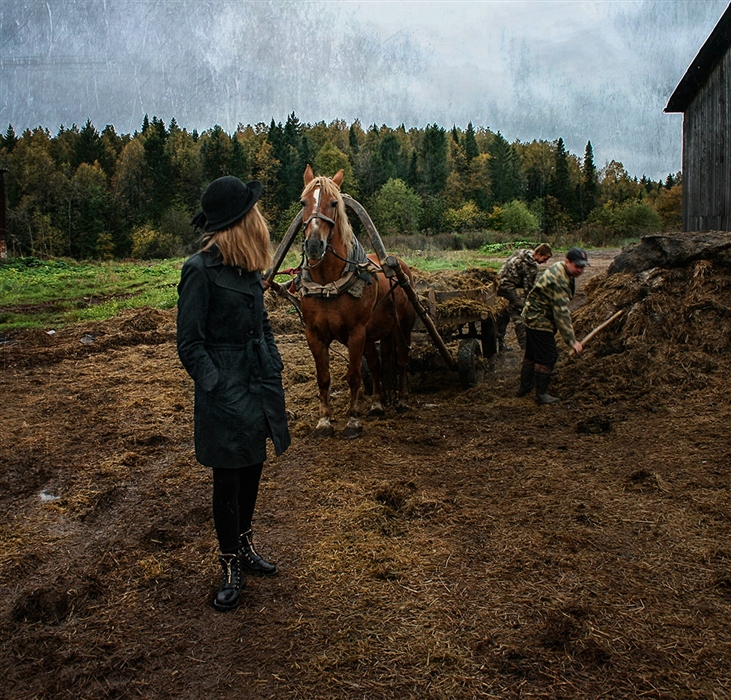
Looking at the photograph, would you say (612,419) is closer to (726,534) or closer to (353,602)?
(726,534)

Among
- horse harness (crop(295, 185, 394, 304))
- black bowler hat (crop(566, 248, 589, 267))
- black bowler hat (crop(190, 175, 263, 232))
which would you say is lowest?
horse harness (crop(295, 185, 394, 304))

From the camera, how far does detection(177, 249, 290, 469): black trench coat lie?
3062mm

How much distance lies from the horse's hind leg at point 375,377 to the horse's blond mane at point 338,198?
1.37 m

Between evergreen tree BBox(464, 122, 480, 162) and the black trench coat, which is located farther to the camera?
evergreen tree BBox(464, 122, 480, 162)

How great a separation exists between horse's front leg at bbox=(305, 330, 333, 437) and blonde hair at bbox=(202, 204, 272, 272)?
2727mm

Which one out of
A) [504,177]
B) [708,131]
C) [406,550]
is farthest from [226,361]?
[504,177]

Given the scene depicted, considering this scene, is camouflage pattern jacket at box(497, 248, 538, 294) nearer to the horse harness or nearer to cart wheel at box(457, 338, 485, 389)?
cart wheel at box(457, 338, 485, 389)

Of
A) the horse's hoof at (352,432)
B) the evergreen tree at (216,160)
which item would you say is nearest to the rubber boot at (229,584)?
the horse's hoof at (352,432)

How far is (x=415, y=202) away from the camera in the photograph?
6900 centimetres

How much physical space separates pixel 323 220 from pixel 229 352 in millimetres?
2569

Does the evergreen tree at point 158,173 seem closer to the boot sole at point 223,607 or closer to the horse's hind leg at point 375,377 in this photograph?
the horse's hind leg at point 375,377

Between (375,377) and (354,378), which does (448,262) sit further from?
(354,378)

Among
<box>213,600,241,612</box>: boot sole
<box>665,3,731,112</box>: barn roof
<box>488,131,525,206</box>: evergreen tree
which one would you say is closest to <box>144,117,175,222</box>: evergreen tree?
<box>488,131,525,206</box>: evergreen tree

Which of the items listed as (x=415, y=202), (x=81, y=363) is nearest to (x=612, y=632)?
(x=81, y=363)
